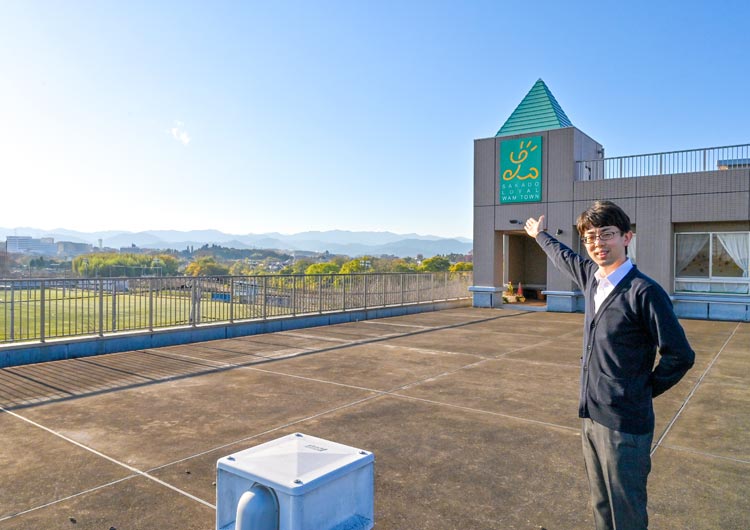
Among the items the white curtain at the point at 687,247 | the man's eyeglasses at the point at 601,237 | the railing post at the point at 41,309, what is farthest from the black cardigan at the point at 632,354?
the white curtain at the point at 687,247

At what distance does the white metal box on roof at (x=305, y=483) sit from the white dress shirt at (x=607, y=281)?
1438mm

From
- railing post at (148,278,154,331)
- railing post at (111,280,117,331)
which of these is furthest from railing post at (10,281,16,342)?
railing post at (148,278,154,331)

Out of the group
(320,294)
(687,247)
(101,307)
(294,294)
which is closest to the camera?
(101,307)

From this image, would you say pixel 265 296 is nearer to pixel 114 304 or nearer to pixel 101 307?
pixel 114 304

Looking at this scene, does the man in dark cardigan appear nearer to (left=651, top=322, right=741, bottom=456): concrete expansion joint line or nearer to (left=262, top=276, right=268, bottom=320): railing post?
(left=651, top=322, right=741, bottom=456): concrete expansion joint line

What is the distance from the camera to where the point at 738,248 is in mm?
17469

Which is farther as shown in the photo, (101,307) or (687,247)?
(687,247)

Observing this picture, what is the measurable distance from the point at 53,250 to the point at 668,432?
184m

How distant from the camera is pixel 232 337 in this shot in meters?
12.2

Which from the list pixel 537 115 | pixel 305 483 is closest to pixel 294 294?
pixel 305 483

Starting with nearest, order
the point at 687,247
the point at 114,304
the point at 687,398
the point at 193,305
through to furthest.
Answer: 1. the point at 687,398
2. the point at 114,304
3. the point at 193,305
4. the point at 687,247

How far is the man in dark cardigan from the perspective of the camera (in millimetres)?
2379

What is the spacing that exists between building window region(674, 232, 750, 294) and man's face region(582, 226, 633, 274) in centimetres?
1839

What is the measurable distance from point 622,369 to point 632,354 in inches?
3.3
